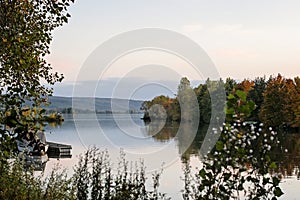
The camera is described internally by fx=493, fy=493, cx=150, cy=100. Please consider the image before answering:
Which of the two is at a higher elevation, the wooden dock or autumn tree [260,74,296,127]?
autumn tree [260,74,296,127]

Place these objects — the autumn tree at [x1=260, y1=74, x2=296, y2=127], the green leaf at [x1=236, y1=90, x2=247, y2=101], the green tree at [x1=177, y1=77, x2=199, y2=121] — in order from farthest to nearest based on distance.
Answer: the green tree at [x1=177, y1=77, x2=199, y2=121] < the autumn tree at [x1=260, y1=74, x2=296, y2=127] < the green leaf at [x1=236, y1=90, x2=247, y2=101]

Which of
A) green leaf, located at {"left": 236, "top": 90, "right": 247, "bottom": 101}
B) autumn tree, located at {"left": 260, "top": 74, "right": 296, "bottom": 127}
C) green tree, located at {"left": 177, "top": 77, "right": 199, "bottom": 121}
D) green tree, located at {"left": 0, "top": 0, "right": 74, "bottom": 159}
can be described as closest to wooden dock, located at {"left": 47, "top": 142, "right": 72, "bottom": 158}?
green tree, located at {"left": 0, "top": 0, "right": 74, "bottom": 159}

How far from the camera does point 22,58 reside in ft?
15.2

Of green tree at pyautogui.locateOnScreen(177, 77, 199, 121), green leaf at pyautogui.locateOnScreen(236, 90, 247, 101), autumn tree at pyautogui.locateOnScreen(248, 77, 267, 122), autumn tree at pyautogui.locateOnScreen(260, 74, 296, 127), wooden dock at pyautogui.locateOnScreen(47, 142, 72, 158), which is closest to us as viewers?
green leaf at pyautogui.locateOnScreen(236, 90, 247, 101)

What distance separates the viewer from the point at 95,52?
9000mm

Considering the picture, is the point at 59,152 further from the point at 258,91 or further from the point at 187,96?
the point at 258,91

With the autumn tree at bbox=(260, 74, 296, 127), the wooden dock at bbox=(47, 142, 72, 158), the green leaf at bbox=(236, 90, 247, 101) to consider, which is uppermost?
the autumn tree at bbox=(260, 74, 296, 127)

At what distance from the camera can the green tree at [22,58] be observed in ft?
11.6

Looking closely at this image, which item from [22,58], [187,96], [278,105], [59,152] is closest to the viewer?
[22,58]

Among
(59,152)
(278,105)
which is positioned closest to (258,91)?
(278,105)

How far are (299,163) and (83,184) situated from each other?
61.9 ft

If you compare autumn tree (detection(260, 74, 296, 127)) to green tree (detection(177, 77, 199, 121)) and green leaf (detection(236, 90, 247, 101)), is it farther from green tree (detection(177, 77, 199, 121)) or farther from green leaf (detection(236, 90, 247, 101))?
green leaf (detection(236, 90, 247, 101))

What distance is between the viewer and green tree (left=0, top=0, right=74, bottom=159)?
3.52 meters

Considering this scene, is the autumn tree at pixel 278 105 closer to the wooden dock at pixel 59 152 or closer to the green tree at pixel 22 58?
the wooden dock at pixel 59 152
